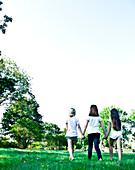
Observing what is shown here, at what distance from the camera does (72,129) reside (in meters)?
6.34

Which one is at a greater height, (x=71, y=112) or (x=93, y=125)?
(x=71, y=112)

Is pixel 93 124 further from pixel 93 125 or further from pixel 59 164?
pixel 59 164

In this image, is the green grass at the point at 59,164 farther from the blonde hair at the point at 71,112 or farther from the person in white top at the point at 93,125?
the blonde hair at the point at 71,112

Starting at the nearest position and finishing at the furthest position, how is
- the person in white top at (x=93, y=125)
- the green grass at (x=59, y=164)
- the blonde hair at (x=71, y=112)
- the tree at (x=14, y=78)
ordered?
the green grass at (x=59, y=164) → the person in white top at (x=93, y=125) → the blonde hair at (x=71, y=112) → the tree at (x=14, y=78)

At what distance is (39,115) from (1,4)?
148ft

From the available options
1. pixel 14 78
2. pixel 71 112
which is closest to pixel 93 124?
pixel 71 112

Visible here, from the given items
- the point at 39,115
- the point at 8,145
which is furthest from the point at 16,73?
the point at 39,115

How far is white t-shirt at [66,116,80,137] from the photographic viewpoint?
6308mm

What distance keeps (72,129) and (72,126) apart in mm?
104

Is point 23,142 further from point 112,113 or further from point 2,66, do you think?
point 112,113

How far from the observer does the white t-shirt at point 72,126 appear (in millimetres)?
6308

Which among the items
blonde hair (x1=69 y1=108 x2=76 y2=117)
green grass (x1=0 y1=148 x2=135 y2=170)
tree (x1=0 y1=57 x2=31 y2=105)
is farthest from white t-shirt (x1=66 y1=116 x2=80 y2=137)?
tree (x1=0 y1=57 x2=31 y2=105)

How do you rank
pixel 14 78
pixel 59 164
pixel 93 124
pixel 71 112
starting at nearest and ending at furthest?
pixel 59 164 < pixel 93 124 < pixel 71 112 < pixel 14 78

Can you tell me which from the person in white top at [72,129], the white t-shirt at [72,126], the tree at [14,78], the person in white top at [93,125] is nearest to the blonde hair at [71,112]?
the person in white top at [72,129]
